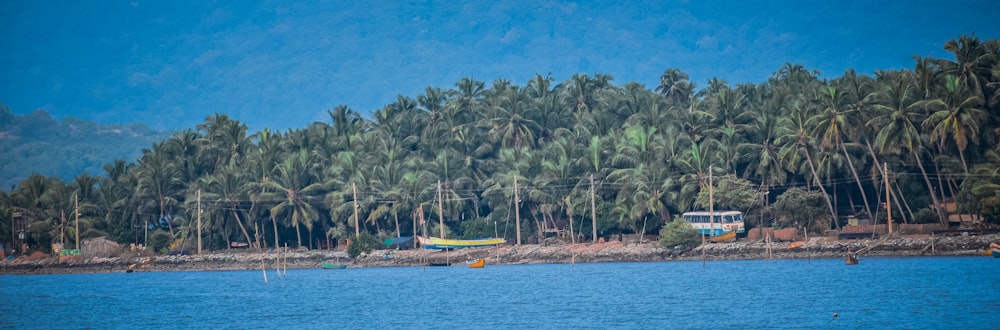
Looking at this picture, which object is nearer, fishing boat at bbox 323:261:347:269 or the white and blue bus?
the white and blue bus

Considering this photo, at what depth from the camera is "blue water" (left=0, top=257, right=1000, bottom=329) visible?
45781mm

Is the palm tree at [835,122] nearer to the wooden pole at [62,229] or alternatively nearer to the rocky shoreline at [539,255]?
the rocky shoreline at [539,255]

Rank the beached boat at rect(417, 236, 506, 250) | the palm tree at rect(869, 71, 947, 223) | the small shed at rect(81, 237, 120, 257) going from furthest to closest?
the small shed at rect(81, 237, 120, 257) < the beached boat at rect(417, 236, 506, 250) < the palm tree at rect(869, 71, 947, 223)

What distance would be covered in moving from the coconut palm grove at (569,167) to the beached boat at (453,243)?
1866 millimetres

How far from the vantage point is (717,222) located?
80438 mm

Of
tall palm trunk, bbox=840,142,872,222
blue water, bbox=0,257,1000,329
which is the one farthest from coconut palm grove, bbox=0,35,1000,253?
blue water, bbox=0,257,1000,329

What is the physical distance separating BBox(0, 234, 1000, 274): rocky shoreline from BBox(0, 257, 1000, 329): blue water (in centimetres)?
92

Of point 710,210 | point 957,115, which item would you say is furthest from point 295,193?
point 957,115

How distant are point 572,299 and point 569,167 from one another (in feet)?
118

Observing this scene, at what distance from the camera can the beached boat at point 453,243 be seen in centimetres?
9075

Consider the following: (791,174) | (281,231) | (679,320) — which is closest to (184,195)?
(281,231)

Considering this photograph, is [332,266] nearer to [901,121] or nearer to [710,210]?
[710,210]

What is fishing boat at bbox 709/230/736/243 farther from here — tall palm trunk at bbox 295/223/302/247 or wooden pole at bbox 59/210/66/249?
wooden pole at bbox 59/210/66/249

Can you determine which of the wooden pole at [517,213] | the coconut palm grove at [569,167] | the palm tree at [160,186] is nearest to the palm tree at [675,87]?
the coconut palm grove at [569,167]
